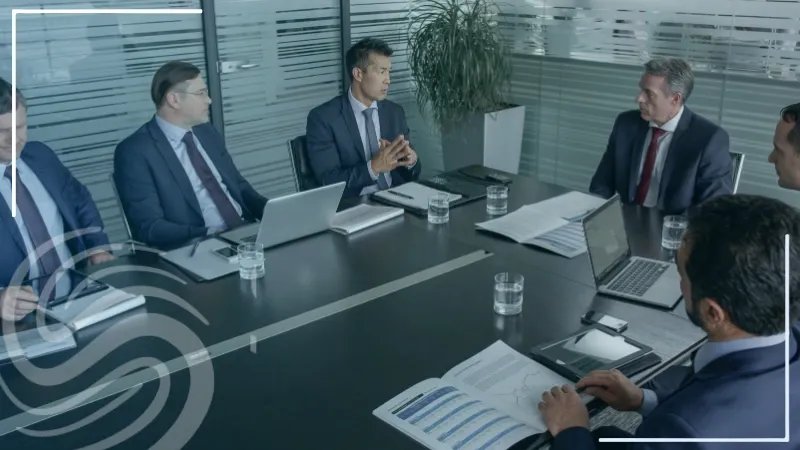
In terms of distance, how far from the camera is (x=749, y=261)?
4.40ft

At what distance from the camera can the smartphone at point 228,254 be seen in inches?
93.2

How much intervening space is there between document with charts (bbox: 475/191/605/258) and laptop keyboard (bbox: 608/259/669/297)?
20 cm

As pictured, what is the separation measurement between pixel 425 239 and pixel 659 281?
79 centimetres

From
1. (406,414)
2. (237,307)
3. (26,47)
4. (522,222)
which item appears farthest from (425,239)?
(26,47)

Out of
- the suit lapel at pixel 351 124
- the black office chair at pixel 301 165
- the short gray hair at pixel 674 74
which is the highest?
the short gray hair at pixel 674 74

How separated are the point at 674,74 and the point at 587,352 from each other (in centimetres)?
178

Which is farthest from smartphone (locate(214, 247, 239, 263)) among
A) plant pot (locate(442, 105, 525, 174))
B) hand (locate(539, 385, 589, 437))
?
plant pot (locate(442, 105, 525, 174))

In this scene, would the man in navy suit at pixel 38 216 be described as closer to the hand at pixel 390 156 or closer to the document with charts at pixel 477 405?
the hand at pixel 390 156

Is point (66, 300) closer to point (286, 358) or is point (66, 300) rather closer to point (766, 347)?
point (286, 358)

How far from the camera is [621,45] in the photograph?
180 inches

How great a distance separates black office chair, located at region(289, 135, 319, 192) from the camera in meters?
3.38

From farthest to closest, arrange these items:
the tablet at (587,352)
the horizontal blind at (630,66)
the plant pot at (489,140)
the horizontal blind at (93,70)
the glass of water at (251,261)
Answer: the plant pot at (489,140)
the horizontal blind at (630,66)
the horizontal blind at (93,70)
the glass of water at (251,261)
the tablet at (587,352)

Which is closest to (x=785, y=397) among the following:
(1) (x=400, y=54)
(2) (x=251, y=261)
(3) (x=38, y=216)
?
(2) (x=251, y=261)

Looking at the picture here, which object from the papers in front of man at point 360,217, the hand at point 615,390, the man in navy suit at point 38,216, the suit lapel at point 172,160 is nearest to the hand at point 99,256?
the man in navy suit at point 38,216
